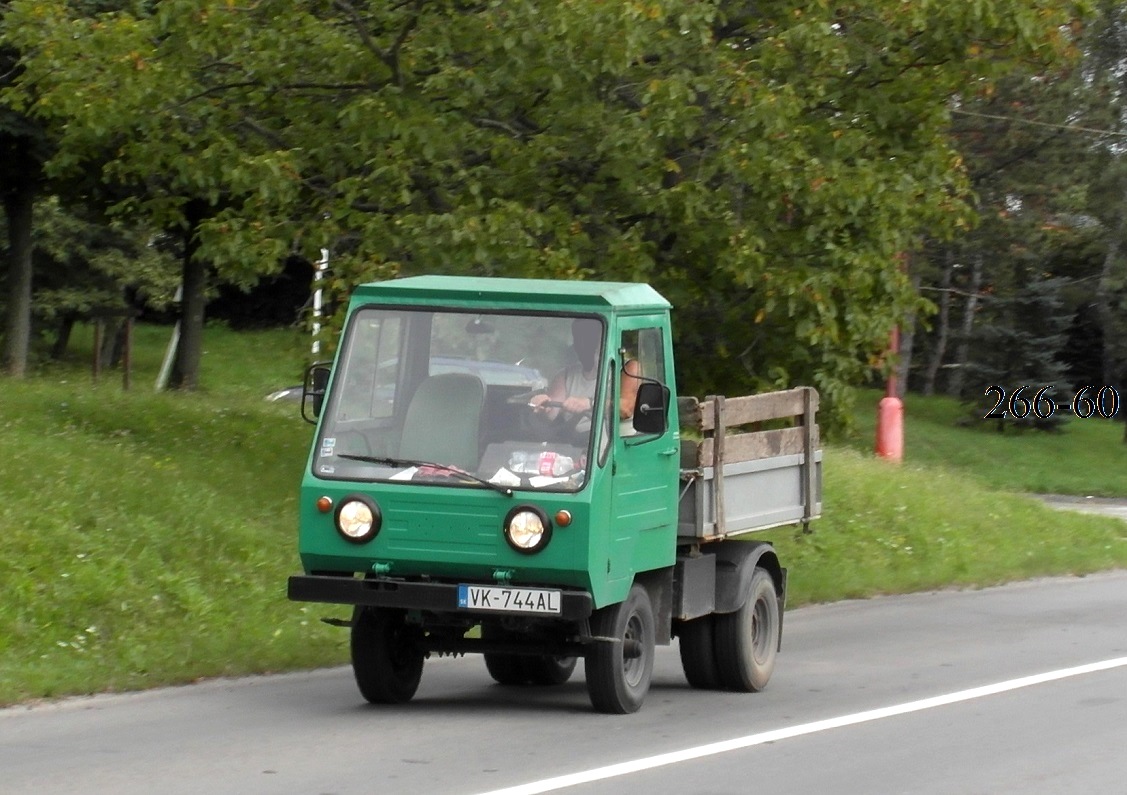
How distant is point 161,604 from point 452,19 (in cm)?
571

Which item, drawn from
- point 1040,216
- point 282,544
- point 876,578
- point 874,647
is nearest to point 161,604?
point 282,544

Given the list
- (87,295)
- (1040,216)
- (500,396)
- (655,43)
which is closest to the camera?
(500,396)

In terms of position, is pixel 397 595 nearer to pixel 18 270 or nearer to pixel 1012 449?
pixel 18 270

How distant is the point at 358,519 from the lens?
9.23m

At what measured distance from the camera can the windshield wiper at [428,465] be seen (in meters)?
9.10

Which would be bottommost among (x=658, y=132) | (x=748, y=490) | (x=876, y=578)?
(x=876, y=578)

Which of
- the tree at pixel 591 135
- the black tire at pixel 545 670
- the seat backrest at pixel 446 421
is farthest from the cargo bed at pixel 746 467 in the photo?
the tree at pixel 591 135

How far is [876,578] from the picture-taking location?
18.1 metres

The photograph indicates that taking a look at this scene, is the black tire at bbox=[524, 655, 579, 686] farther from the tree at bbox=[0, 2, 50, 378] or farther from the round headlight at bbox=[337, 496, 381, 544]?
the tree at bbox=[0, 2, 50, 378]

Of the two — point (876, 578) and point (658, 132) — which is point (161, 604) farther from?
point (876, 578)

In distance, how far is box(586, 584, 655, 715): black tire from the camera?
9.52 meters

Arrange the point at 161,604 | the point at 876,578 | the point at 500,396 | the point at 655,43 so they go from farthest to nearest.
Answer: the point at 876,578, the point at 655,43, the point at 161,604, the point at 500,396

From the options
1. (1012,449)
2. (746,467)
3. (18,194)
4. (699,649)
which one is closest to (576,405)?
(746,467)

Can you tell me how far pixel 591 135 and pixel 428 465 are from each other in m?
6.35
